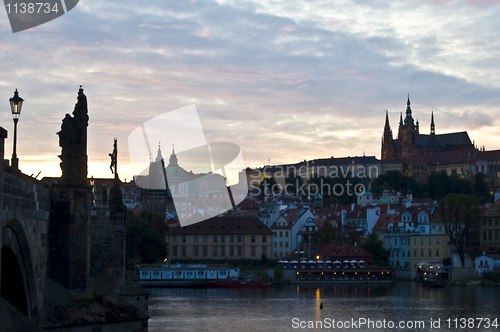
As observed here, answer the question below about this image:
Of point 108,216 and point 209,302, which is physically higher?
point 108,216

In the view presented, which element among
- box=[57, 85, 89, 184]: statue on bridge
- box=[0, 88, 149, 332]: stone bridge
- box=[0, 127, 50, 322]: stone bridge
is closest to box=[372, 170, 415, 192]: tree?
box=[0, 88, 149, 332]: stone bridge

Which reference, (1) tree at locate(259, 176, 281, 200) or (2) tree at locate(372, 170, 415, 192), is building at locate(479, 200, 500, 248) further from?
(1) tree at locate(259, 176, 281, 200)

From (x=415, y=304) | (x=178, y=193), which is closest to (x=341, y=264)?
(x=415, y=304)

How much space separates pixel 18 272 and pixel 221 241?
76252mm

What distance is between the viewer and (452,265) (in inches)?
3115

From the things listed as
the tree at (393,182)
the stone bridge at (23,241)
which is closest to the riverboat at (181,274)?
the stone bridge at (23,241)

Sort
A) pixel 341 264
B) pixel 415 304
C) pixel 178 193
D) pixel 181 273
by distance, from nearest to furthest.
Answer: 1. pixel 415 304
2. pixel 181 273
3. pixel 341 264
4. pixel 178 193

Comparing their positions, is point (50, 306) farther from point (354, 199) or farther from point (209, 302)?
point (354, 199)

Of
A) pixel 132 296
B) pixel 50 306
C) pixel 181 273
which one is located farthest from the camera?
pixel 181 273

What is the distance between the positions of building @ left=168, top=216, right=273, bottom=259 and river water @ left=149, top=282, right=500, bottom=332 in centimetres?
2061

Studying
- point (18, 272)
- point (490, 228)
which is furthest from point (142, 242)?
point (18, 272)

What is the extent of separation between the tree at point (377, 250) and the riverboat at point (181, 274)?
52.4 feet

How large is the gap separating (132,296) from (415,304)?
32475 millimetres

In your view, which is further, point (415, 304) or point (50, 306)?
point (415, 304)
